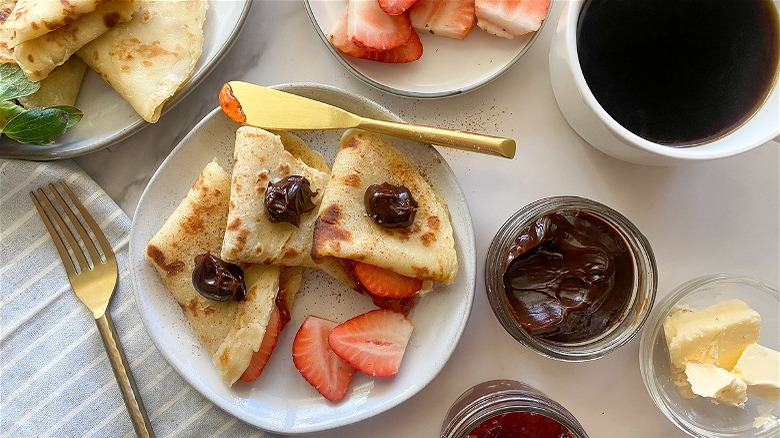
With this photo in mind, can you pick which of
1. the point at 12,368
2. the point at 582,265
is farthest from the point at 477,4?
the point at 12,368

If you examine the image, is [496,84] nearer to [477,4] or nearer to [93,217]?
[477,4]

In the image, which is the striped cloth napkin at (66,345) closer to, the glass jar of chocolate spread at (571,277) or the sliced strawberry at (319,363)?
the sliced strawberry at (319,363)

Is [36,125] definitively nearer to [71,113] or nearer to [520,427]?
[71,113]

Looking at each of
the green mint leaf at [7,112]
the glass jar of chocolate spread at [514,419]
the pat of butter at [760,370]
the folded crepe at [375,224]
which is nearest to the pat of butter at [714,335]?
the pat of butter at [760,370]

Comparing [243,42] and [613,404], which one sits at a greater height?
[243,42]

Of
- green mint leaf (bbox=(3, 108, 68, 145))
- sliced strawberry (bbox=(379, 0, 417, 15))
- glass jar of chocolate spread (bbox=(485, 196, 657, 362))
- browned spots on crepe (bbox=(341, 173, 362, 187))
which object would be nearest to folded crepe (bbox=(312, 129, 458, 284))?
browned spots on crepe (bbox=(341, 173, 362, 187))

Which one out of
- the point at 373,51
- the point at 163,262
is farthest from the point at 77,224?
the point at 373,51
